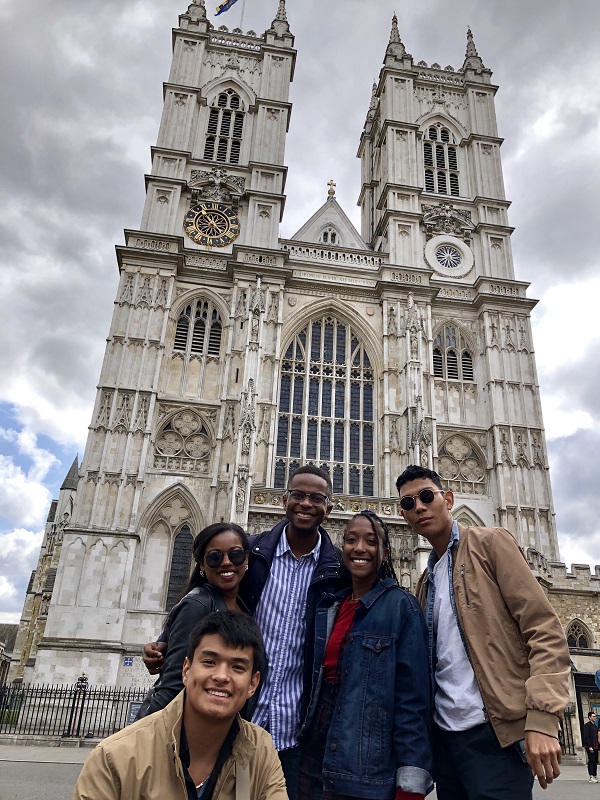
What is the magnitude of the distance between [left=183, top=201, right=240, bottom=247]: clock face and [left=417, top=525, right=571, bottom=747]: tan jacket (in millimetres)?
23854

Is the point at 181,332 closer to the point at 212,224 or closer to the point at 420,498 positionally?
the point at 212,224

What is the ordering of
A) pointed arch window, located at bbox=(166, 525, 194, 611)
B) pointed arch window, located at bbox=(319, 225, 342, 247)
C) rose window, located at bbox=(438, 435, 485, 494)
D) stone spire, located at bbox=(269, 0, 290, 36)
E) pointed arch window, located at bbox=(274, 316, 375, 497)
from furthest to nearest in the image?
stone spire, located at bbox=(269, 0, 290, 36) < pointed arch window, located at bbox=(319, 225, 342, 247) < rose window, located at bbox=(438, 435, 485, 494) < pointed arch window, located at bbox=(274, 316, 375, 497) < pointed arch window, located at bbox=(166, 525, 194, 611)

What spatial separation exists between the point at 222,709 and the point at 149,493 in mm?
19438

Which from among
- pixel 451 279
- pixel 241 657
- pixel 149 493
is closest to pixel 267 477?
pixel 149 493

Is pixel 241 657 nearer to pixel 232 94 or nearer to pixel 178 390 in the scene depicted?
pixel 178 390

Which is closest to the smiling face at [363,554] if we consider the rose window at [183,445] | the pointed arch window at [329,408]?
the pointed arch window at [329,408]

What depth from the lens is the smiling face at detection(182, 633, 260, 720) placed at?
2.40 m

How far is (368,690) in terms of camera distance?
308cm

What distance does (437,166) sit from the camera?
30125 mm

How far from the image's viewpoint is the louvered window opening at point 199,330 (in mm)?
23922

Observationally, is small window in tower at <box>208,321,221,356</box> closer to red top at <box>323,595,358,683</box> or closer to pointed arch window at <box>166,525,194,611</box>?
pointed arch window at <box>166,525,194,611</box>

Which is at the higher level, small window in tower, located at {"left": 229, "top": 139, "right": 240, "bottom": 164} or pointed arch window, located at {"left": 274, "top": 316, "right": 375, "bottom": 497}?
small window in tower, located at {"left": 229, "top": 139, "right": 240, "bottom": 164}

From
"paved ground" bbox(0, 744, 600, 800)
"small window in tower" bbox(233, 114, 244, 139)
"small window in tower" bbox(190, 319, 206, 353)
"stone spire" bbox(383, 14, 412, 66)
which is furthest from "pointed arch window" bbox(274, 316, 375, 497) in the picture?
"stone spire" bbox(383, 14, 412, 66)

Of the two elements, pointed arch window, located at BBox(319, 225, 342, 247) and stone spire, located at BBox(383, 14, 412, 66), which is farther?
stone spire, located at BBox(383, 14, 412, 66)
